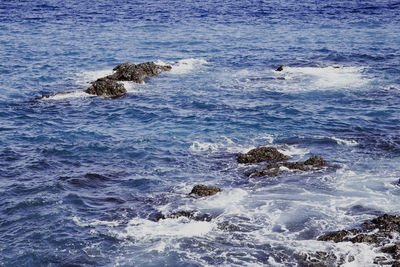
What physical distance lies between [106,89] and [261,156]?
1474cm

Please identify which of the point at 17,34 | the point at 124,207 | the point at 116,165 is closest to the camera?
the point at 124,207

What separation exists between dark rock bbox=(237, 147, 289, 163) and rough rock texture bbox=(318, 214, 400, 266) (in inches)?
254

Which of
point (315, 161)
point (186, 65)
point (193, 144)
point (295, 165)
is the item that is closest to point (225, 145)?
point (193, 144)

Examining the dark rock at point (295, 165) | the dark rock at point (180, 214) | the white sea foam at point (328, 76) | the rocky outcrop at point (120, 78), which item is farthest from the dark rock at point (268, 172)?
the rocky outcrop at point (120, 78)

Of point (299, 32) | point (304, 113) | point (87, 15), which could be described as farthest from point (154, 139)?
point (87, 15)

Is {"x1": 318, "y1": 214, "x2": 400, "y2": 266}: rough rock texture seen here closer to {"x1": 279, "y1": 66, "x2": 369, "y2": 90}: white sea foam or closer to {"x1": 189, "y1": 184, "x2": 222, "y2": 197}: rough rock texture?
{"x1": 189, "y1": 184, "x2": 222, "y2": 197}: rough rock texture

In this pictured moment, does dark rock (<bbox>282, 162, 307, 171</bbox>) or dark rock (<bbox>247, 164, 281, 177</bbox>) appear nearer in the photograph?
dark rock (<bbox>247, 164, 281, 177</bbox>)

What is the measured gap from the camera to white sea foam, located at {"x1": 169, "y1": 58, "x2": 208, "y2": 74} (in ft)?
139

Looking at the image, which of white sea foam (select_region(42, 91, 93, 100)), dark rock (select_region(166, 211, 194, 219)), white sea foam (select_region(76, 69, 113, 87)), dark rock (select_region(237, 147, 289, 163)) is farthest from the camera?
white sea foam (select_region(76, 69, 113, 87))

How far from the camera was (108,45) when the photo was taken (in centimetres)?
5188

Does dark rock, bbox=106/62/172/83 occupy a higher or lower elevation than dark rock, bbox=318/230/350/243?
higher

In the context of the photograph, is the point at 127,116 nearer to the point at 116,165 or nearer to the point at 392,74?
the point at 116,165

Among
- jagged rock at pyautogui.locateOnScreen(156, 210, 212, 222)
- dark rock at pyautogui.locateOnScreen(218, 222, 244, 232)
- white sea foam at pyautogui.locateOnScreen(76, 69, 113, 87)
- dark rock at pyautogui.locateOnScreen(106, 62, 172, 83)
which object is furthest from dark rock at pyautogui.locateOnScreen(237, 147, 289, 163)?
white sea foam at pyautogui.locateOnScreen(76, 69, 113, 87)

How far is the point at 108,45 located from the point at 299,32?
770 inches
